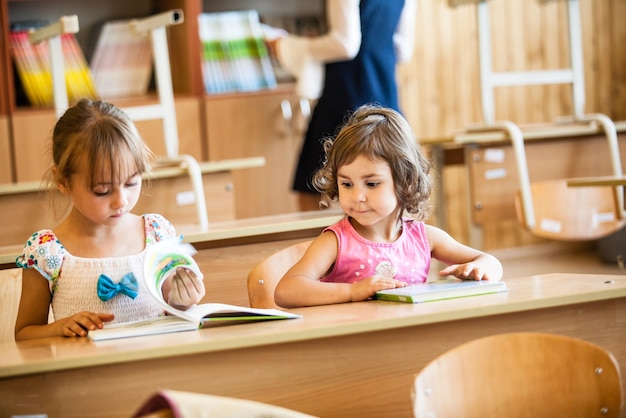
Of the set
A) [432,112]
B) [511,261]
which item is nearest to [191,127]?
[432,112]

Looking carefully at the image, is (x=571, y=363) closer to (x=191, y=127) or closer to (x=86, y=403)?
(x=86, y=403)

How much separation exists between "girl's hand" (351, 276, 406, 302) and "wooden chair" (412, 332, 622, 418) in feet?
1.53

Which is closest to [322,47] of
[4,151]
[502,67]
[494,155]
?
[494,155]

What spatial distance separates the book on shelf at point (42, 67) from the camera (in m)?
4.38

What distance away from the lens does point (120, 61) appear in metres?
4.70

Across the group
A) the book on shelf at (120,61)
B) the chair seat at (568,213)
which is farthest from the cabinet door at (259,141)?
the chair seat at (568,213)

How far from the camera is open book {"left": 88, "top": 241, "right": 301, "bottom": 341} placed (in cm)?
164

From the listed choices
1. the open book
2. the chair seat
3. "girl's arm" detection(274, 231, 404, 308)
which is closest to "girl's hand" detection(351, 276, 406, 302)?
"girl's arm" detection(274, 231, 404, 308)

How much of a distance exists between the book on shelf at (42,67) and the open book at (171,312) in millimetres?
2835

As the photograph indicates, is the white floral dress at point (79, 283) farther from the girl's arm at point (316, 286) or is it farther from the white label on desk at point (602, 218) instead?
the white label on desk at point (602, 218)

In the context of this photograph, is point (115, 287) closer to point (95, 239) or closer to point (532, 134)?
point (95, 239)

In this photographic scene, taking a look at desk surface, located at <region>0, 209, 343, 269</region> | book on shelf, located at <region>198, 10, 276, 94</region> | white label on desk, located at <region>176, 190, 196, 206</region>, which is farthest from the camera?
book on shelf, located at <region>198, 10, 276, 94</region>

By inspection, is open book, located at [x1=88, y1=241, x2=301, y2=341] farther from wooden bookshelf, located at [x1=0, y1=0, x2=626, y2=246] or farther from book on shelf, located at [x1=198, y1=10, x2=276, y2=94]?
book on shelf, located at [x1=198, y1=10, x2=276, y2=94]

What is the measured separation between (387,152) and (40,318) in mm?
791
